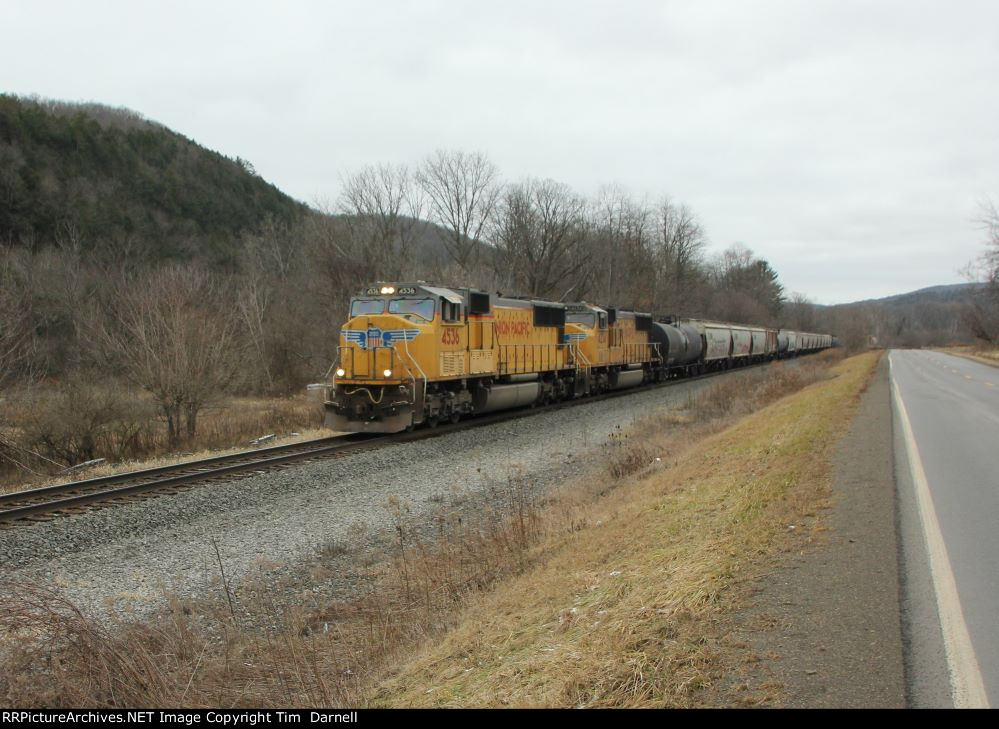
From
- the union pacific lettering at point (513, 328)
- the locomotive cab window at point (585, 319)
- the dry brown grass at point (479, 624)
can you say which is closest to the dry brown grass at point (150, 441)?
the union pacific lettering at point (513, 328)

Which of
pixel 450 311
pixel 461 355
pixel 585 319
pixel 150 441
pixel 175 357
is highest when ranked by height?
pixel 585 319

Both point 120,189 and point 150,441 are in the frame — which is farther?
point 120,189

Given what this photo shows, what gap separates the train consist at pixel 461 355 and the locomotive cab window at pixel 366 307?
26mm

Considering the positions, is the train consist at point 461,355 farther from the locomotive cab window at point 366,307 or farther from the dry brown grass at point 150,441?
the dry brown grass at point 150,441

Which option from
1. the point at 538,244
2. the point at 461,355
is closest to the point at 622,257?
the point at 538,244

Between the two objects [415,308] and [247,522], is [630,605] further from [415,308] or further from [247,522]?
[415,308]

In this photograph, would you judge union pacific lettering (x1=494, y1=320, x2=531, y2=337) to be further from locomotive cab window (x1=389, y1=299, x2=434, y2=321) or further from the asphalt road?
the asphalt road

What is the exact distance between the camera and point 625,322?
3161 centimetres

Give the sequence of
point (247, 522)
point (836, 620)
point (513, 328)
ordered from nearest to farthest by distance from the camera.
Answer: point (836, 620) < point (247, 522) < point (513, 328)

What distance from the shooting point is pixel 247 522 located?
33.1 feet

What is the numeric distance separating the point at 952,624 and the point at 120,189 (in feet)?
268

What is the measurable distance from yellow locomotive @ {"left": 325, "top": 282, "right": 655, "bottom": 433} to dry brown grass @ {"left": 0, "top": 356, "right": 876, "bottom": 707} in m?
6.99

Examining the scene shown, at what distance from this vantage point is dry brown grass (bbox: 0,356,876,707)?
15.3ft

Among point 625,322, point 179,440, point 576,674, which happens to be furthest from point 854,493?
point 625,322
